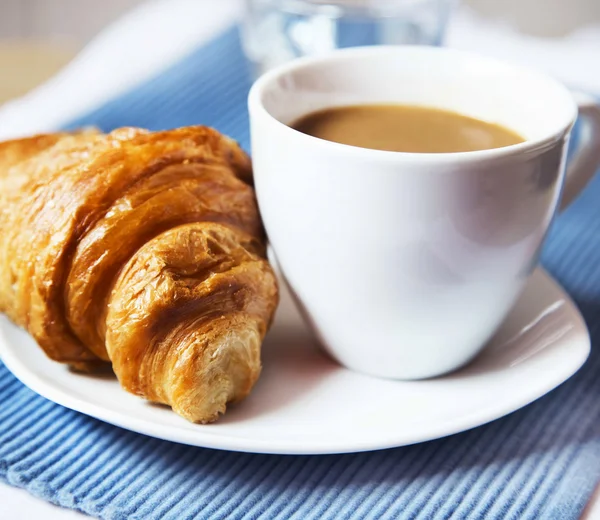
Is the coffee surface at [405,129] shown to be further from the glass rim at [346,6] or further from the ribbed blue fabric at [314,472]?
the glass rim at [346,6]

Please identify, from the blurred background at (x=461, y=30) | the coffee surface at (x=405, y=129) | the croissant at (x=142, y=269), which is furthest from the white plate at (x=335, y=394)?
the blurred background at (x=461, y=30)

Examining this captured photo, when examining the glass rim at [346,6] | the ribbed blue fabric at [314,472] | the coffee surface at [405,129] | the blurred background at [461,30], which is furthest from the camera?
the blurred background at [461,30]

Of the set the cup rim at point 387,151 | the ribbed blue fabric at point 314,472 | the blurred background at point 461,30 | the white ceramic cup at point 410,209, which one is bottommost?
the blurred background at point 461,30

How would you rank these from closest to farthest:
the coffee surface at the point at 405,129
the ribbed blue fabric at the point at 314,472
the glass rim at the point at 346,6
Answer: the ribbed blue fabric at the point at 314,472 < the coffee surface at the point at 405,129 < the glass rim at the point at 346,6

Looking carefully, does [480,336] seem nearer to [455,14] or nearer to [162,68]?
[162,68]

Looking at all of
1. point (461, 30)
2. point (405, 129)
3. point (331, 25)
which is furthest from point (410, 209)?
Result: point (461, 30)

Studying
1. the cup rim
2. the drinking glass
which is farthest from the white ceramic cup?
the drinking glass
